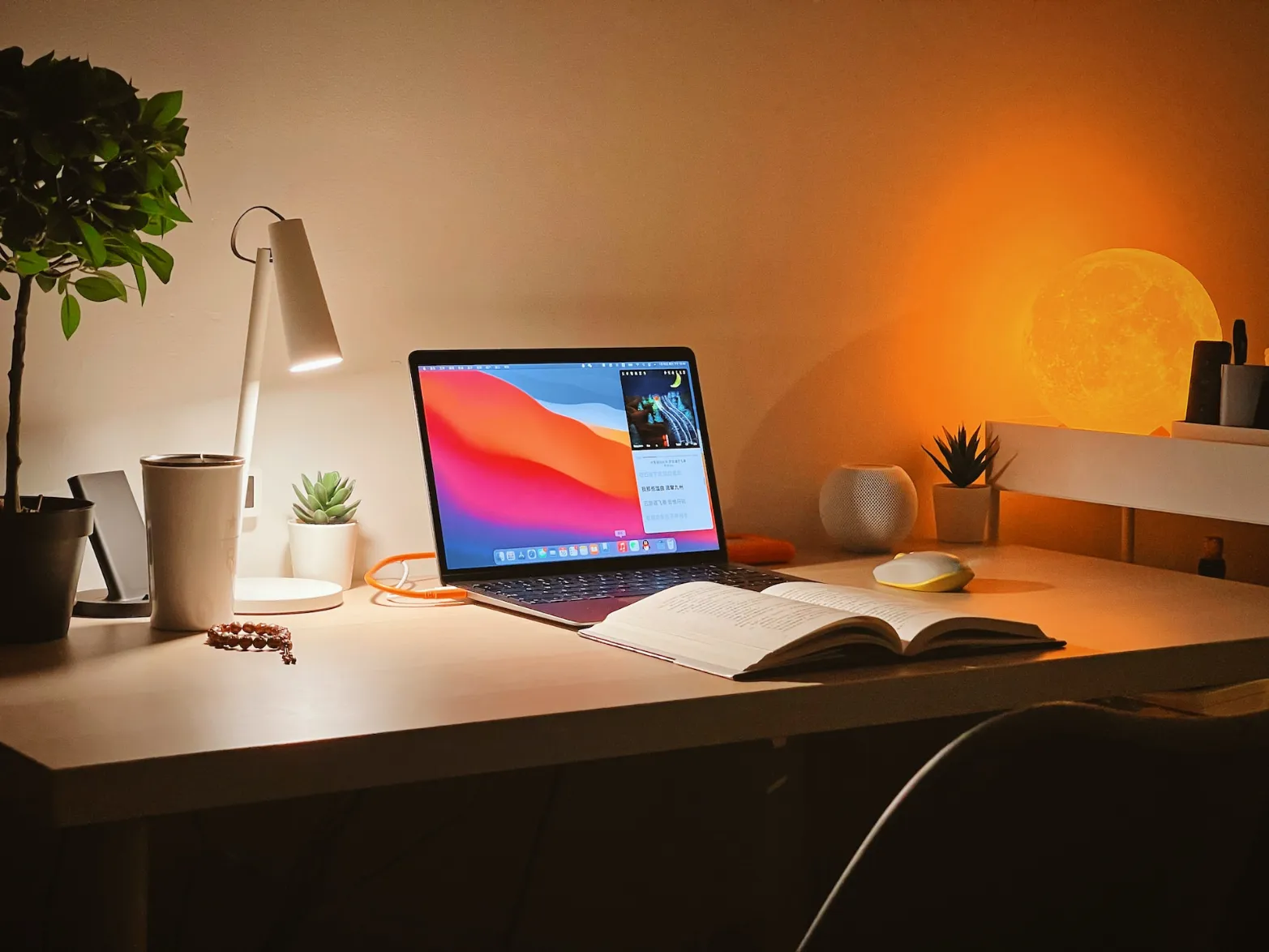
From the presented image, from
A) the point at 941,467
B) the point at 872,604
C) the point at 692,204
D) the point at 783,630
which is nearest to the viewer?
the point at 783,630

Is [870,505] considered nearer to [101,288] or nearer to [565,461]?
[565,461]

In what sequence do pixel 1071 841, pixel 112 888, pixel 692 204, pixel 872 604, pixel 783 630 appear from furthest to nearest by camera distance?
pixel 692 204 → pixel 872 604 → pixel 783 630 → pixel 112 888 → pixel 1071 841

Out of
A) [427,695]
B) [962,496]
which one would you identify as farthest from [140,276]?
[962,496]

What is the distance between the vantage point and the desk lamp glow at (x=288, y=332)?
4.12 ft

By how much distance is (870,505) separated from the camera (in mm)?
1642

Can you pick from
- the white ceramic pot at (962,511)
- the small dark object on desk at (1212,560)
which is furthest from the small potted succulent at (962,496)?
the small dark object on desk at (1212,560)

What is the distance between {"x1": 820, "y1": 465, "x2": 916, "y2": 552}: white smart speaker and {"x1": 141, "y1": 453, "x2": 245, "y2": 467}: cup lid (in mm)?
772

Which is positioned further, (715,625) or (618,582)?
(618,582)

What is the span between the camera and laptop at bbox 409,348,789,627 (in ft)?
4.58

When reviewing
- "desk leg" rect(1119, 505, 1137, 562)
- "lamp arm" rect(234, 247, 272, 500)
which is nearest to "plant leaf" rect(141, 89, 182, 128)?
"lamp arm" rect(234, 247, 272, 500)

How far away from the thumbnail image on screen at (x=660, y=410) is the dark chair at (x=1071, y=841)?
38.1 inches

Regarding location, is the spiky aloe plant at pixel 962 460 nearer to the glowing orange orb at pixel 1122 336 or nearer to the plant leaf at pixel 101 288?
the glowing orange orb at pixel 1122 336

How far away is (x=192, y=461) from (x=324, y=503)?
0.77 ft

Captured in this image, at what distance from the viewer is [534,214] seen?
157 cm
